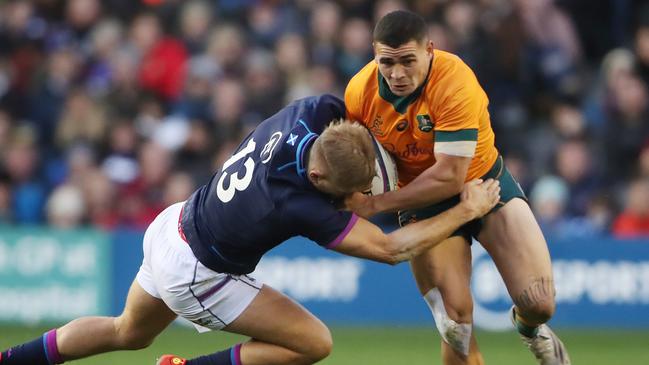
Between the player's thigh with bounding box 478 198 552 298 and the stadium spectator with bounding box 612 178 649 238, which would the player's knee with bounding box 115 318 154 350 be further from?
the stadium spectator with bounding box 612 178 649 238

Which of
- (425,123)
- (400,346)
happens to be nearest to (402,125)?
(425,123)

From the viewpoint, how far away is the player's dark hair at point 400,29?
728cm

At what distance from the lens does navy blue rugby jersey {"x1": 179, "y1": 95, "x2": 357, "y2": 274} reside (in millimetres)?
7145

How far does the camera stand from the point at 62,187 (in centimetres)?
1348

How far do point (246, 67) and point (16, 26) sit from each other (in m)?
2.86

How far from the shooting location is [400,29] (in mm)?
7273

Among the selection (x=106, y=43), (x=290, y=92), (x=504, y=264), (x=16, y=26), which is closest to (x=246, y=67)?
(x=290, y=92)

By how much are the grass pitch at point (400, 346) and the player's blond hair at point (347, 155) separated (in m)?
3.38

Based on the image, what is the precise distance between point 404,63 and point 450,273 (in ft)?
4.59

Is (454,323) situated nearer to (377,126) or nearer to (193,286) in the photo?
(377,126)

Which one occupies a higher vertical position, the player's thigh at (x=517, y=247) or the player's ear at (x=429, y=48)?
the player's ear at (x=429, y=48)

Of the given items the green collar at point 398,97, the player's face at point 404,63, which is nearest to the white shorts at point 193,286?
the green collar at point 398,97

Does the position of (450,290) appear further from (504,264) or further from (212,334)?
(212,334)

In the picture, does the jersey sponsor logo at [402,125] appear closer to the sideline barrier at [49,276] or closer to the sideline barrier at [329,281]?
the sideline barrier at [329,281]
